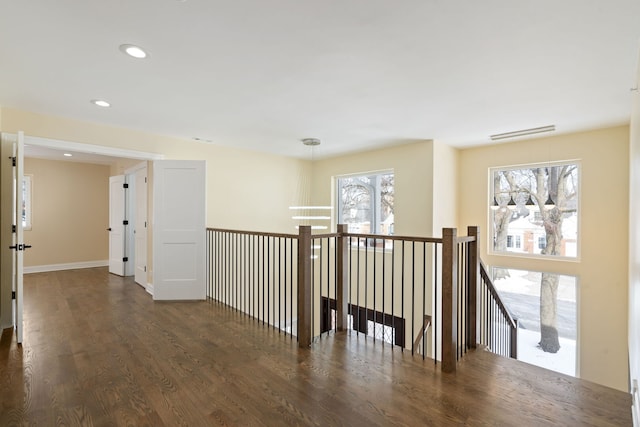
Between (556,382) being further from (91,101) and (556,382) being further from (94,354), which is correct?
(91,101)

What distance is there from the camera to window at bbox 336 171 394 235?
6.02 meters

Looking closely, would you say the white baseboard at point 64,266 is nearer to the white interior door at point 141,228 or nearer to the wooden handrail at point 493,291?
the white interior door at point 141,228

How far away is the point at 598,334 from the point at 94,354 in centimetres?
592

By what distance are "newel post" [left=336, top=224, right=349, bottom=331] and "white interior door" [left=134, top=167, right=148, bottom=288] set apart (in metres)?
3.58

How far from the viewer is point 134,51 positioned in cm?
236

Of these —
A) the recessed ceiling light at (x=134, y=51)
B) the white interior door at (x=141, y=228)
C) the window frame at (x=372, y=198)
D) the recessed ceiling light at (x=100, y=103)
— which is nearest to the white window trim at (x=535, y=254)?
the window frame at (x=372, y=198)

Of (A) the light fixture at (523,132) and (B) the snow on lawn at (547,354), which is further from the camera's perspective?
(B) the snow on lawn at (547,354)

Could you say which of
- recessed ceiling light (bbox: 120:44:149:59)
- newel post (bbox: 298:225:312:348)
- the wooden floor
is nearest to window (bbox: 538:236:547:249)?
the wooden floor

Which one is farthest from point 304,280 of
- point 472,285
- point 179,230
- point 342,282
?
point 179,230

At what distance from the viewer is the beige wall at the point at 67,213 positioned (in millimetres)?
6516

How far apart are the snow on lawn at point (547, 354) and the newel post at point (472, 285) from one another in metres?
2.65

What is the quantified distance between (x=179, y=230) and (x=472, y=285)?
391 centimetres

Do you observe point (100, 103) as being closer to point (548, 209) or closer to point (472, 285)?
point (472, 285)

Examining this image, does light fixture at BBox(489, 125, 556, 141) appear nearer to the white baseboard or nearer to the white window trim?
the white window trim
